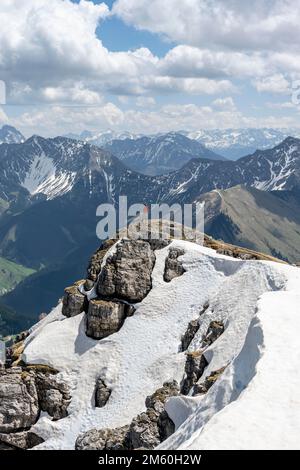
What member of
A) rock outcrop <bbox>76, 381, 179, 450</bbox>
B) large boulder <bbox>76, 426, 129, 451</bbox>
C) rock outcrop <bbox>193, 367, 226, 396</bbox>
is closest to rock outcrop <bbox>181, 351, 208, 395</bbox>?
rock outcrop <bbox>76, 381, 179, 450</bbox>

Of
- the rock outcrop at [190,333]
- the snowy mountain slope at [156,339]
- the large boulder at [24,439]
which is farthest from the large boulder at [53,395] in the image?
the rock outcrop at [190,333]

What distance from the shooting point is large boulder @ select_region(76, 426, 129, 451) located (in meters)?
54.0

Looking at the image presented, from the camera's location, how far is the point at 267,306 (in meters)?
41.8

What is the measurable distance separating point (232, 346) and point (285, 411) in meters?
29.3

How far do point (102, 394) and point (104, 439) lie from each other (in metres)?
9.45

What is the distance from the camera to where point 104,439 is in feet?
183

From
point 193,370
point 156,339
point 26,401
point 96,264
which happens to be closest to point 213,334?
point 193,370

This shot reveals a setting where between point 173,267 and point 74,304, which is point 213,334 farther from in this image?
point 74,304

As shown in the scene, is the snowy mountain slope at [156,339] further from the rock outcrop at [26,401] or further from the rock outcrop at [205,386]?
the rock outcrop at [205,386]

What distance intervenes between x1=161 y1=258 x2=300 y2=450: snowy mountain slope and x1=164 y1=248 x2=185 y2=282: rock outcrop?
37412 millimetres

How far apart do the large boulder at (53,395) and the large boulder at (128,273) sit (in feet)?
52.9

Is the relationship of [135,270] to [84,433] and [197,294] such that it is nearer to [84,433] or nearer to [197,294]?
[197,294]
